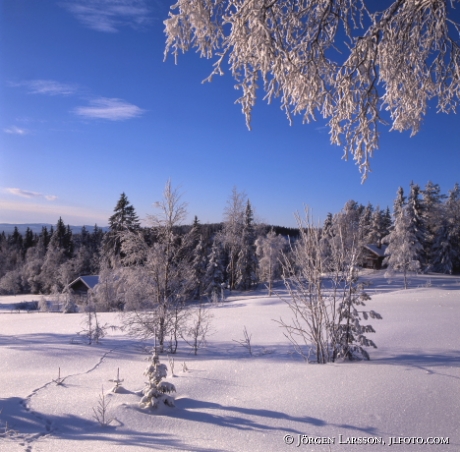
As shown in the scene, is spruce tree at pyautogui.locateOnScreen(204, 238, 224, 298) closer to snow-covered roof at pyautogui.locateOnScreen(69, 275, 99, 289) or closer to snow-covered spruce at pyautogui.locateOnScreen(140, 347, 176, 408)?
snow-covered roof at pyautogui.locateOnScreen(69, 275, 99, 289)

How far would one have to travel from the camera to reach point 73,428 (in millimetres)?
3957

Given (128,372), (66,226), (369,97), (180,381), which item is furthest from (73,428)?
(66,226)

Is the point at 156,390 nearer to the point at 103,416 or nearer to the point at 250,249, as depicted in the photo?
the point at 103,416

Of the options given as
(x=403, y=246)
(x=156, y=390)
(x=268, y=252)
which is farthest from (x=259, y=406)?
(x=268, y=252)

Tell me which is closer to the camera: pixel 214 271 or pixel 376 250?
pixel 214 271

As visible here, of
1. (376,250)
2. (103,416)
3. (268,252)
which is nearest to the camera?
(103,416)

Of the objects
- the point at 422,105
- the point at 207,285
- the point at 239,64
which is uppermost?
the point at 239,64

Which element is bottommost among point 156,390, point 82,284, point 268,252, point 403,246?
point 82,284

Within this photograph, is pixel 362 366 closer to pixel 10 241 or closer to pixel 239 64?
pixel 239 64

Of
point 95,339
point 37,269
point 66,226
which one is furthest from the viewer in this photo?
point 66,226

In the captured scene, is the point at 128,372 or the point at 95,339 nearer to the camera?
the point at 128,372

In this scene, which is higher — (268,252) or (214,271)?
(268,252)

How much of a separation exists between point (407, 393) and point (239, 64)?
13.9 ft

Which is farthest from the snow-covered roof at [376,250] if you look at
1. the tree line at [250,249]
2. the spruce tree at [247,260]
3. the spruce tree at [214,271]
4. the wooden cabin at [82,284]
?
the wooden cabin at [82,284]
